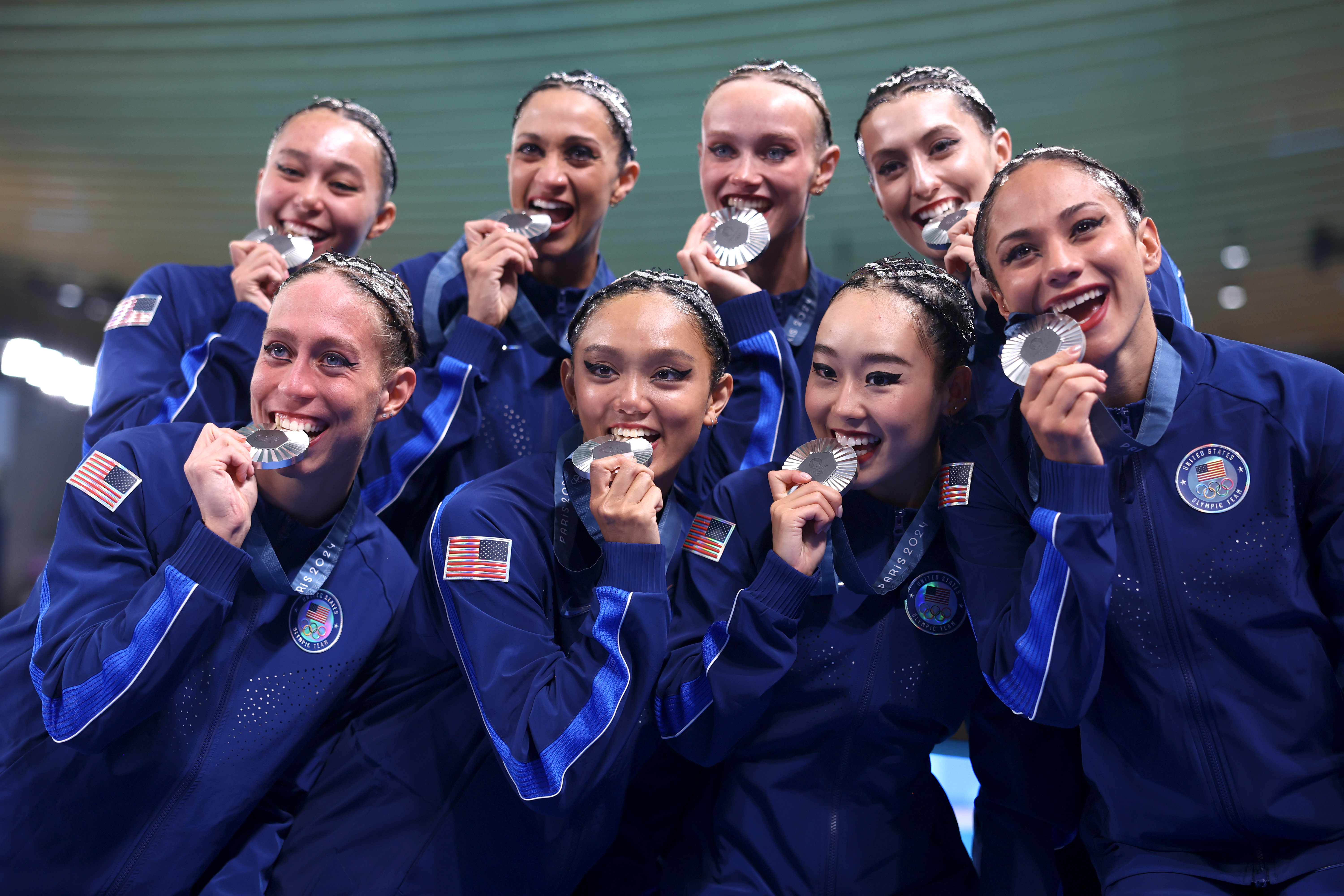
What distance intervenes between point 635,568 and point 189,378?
2003 millimetres

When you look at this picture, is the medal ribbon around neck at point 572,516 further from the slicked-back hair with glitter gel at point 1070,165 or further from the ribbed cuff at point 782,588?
the slicked-back hair with glitter gel at point 1070,165

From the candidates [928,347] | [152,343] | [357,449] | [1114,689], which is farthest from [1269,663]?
[152,343]

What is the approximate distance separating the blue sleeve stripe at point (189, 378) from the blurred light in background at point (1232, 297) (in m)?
13.7

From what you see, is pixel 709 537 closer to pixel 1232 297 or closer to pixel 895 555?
pixel 895 555

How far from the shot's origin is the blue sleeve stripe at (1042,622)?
7.75ft

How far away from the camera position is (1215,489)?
8.30ft

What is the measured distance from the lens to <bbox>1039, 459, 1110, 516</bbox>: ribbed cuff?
92.9 inches

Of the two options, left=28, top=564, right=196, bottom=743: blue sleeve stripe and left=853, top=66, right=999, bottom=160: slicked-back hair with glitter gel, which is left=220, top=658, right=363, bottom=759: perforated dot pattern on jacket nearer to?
left=28, top=564, right=196, bottom=743: blue sleeve stripe

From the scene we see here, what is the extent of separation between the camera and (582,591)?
277 centimetres

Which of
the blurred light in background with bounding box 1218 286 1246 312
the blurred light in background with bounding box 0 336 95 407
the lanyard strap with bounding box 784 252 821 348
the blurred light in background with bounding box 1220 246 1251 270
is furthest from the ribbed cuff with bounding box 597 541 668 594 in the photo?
the blurred light in background with bounding box 0 336 95 407

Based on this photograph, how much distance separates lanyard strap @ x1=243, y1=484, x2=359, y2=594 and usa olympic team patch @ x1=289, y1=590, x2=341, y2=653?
4 cm

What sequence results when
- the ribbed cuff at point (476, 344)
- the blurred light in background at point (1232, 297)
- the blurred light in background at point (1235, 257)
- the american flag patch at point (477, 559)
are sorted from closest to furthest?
the american flag patch at point (477, 559) < the ribbed cuff at point (476, 344) < the blurred light in background at point (1235, 257) < the blurred light in background at point (1232, 297)

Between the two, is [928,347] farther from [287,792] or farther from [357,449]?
[287,792]

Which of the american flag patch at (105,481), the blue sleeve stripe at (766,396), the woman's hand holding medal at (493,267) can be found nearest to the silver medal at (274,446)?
the american flag patch at (105,481)
